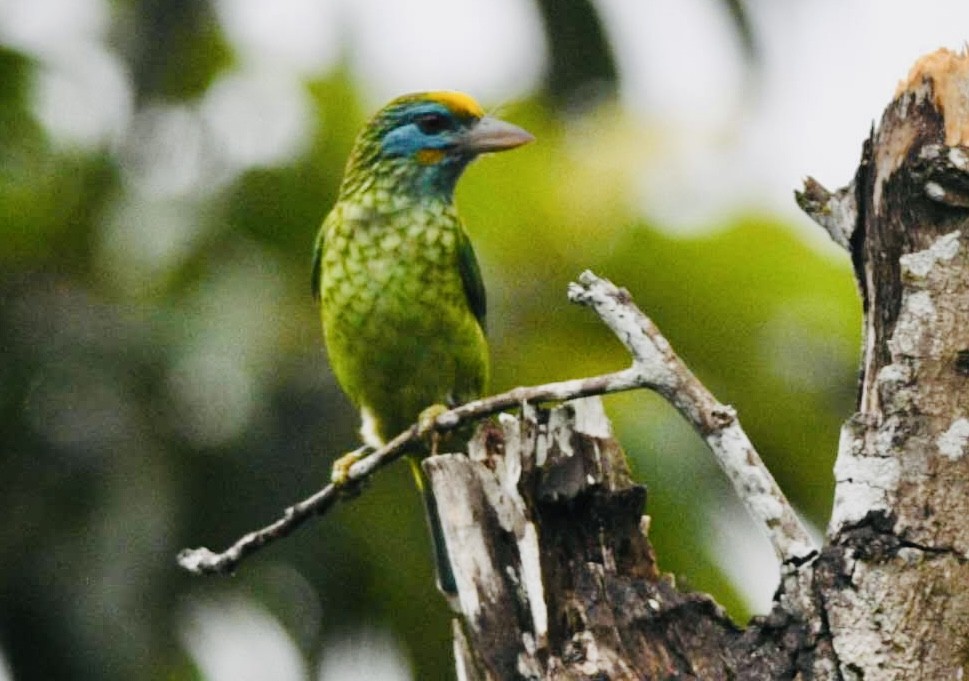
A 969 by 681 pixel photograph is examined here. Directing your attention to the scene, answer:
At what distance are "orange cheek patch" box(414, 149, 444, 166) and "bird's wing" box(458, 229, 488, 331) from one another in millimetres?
267

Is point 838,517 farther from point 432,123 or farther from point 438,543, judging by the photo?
point 432,123

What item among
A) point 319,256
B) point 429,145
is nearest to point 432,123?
point 429,145

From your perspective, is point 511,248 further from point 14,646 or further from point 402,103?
point 14,646

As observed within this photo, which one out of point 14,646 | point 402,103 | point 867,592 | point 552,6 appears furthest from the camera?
point 552,6

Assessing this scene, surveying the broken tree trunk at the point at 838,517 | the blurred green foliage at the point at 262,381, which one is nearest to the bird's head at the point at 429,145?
the blurred green foliage at the point at 262,381

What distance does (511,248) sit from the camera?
7.39 metres

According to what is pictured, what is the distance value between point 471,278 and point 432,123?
0.54 meters

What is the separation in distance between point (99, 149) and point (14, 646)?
1.92m

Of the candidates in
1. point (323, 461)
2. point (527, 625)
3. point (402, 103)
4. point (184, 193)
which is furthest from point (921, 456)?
point (184, 193)

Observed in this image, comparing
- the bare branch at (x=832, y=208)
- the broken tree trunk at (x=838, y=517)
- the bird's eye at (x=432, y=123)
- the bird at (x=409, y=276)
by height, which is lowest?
the broken tree trunk at (x=838, y=517)

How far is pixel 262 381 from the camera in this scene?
698 cm

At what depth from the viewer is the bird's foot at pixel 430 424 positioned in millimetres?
4367

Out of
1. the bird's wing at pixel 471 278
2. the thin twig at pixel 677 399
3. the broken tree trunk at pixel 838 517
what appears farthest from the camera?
the bird's wing at pixel 471 278

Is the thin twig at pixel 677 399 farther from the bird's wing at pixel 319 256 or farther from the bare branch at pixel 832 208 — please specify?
the bird's wing at pixel 319 256
